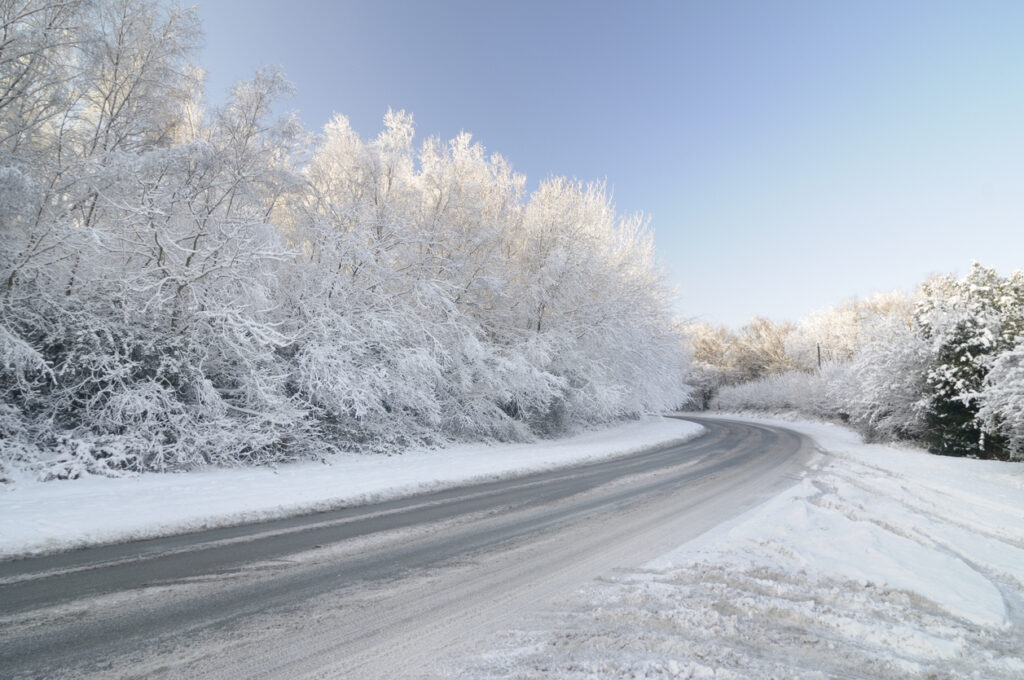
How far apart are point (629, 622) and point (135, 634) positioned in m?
3.42

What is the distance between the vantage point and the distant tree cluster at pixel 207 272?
357 inches

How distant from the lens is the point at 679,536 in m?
5.87

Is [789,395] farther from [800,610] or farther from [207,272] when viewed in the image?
[207,272]

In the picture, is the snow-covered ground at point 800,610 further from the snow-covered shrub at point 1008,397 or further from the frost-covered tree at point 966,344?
the frost-covered tree at point 966,344

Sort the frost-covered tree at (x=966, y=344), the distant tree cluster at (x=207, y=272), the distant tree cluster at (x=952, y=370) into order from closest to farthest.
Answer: the distant tree cluster at (x=207, y=272) < the distant tree cluster at (x=952, y=370) < the frost-covered tree at (x=966, y=344)

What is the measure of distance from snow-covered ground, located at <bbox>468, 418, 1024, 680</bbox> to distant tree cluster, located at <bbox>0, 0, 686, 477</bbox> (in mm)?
9118

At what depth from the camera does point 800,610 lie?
3662 millimetres

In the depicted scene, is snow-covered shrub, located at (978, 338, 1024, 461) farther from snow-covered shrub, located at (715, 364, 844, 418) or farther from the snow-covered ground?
snow-covered shrub, located at (715, 364, 844, 418)

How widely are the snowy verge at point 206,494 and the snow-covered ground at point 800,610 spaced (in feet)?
17.2

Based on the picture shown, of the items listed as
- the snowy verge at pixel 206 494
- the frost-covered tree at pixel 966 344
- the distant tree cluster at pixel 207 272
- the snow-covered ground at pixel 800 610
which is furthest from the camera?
the frost-covered tree at pixel 966 344

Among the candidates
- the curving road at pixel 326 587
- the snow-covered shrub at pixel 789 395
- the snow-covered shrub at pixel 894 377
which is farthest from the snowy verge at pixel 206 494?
the snow-covered shrub at pixel 789 395

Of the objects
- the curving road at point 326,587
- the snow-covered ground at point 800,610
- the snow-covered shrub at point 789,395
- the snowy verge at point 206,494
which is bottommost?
the snowy verge at point 206,494

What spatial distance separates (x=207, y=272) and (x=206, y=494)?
532 cm

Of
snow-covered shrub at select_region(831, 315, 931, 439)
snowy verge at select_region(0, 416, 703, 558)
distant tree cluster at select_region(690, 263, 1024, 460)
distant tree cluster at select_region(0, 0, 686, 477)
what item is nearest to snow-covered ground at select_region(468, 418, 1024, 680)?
snowy verge at select_region(0, 416, 703, 558)
